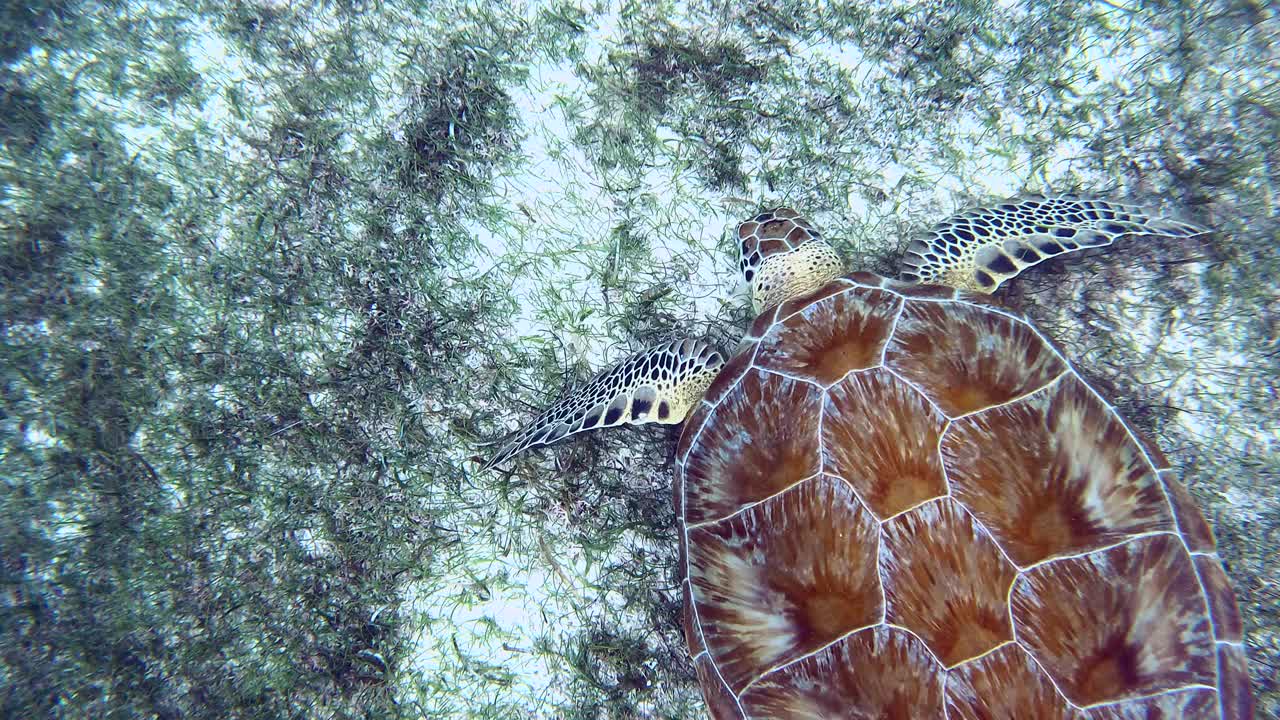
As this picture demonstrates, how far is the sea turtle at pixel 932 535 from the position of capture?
3.70 feet

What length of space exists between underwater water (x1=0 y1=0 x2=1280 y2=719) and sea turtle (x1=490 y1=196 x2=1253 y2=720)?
1.84ft

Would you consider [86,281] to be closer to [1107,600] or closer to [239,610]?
[239,610]

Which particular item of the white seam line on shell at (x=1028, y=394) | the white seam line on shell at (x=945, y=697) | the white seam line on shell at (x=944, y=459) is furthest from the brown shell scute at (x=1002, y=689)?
the white seam line on shell at (x=1028, y=394)

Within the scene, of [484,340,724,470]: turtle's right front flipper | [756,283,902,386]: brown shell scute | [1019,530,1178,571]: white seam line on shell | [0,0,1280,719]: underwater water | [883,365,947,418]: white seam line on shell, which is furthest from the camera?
[0,0,1280,719]: underwater water

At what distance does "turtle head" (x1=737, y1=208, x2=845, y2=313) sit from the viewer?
1807 millimetres

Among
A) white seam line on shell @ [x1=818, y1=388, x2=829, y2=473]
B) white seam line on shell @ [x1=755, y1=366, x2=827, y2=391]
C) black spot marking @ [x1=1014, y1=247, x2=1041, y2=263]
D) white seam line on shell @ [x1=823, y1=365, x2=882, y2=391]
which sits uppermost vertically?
black spot marking @ [x1=1014, y1=247, x2=1041, y2=263]

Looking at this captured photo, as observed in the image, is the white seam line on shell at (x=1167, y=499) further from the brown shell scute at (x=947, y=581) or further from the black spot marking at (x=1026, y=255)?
the black spot marking at (x=1026, y=255)

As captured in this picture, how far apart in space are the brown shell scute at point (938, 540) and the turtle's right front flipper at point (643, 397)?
273 millimetres

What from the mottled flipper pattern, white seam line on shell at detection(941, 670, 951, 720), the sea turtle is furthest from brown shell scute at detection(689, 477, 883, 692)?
the mottled flipper pattern

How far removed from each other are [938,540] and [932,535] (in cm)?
2

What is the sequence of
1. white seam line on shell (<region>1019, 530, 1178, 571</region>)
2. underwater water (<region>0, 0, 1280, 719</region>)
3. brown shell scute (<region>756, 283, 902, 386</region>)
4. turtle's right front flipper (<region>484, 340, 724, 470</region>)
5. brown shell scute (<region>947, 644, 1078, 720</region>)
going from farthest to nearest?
underwater water (<region>0, 0, 1280, 719</region>)
turtle's right front flipper (<region>484, 340, 724, 470</region>)
brown shell scute (<region>756, 283, 902, 386</region>)
white seam line on shell (<region>1019, 530, 1178, 571</region>)
brown shell scute (<region>947, 644, 1078, 720</region>)

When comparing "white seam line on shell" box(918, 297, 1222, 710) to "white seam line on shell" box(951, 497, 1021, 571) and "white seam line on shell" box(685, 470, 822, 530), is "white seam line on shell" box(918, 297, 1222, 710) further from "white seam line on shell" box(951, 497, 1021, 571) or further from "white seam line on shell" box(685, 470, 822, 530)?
"white seam line on shell" box(685, 470, 822, 530)

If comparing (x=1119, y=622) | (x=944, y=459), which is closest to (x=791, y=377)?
(x=944, y=459)

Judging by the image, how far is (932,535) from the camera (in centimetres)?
119
